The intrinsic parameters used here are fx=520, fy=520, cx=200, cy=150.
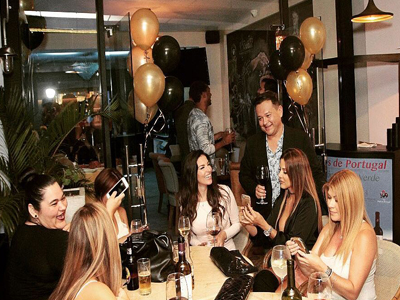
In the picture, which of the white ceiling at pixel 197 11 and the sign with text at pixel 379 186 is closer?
the sign with text at pixel 379 186

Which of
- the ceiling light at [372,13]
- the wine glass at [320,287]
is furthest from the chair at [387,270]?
the ceiling light at [372,13]

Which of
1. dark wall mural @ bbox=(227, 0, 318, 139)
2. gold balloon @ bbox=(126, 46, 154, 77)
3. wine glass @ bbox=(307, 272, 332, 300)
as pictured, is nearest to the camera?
wine glass @ bbox=(307, 272, 332, 300)

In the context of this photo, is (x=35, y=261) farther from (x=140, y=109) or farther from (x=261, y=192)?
(x=140, y=109)

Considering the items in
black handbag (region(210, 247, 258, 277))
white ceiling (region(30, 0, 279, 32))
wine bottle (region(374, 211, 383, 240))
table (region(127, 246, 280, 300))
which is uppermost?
white ceiling (region(30, 0, 279, 32))

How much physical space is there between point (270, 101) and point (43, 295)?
2.52 m

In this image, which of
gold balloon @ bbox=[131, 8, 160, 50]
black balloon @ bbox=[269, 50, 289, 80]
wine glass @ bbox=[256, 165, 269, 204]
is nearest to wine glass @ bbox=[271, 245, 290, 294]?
wine glass @ bbox=[256, 165, 269, 204]

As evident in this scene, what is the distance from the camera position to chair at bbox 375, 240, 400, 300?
280cm

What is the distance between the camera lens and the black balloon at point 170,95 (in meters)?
5.39

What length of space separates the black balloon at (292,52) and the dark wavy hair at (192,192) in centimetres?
208

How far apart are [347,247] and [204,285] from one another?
0.80 metres

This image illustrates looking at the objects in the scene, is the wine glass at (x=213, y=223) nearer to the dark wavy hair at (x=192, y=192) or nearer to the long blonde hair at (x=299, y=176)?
the long blonde hair at (x=299, y=176)

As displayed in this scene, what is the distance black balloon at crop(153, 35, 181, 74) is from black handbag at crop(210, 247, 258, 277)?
256 centimetres

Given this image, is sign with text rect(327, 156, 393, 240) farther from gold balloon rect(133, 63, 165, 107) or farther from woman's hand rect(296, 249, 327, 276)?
woman's hand rect(296, 249, 327, 276)

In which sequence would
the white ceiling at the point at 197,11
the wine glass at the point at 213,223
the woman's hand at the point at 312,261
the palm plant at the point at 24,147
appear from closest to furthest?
the woman's hand at the point at 312,261, the wine glass at the point at 213,223, the palm plant at the point at 24,147, the white ceiling at the point at 197,11
